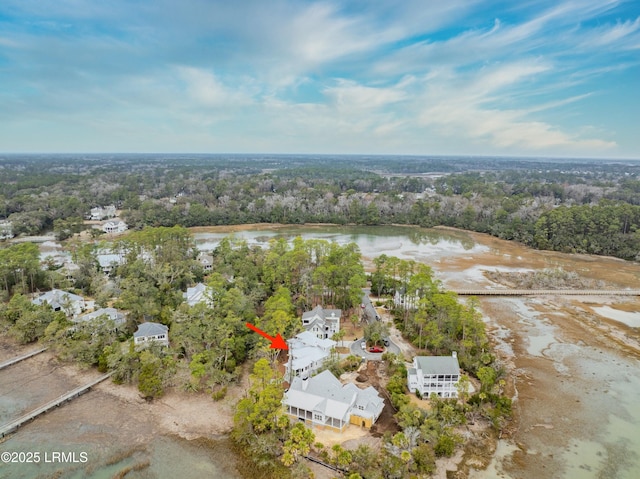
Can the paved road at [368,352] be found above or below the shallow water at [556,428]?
above

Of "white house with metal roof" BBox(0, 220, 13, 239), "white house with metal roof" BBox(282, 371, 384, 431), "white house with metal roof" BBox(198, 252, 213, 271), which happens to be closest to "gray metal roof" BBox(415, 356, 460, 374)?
"white house with metal roof" BBox(282, 371, 384, 431)

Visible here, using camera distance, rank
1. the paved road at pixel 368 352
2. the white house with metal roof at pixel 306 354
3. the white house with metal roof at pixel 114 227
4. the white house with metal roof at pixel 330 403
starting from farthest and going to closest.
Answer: the white house with metal roof at pixel 114 227
the paved road at pixel 368 352
the white house with metal roof at pixel 306 354
the white house with metal roof at pixel 330 403

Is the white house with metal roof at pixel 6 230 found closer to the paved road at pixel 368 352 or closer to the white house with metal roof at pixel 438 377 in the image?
the paved road at pixel 368 352

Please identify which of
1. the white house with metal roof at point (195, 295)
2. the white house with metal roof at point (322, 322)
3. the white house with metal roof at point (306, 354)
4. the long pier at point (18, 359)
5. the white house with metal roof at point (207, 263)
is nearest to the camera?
the white house with metal roof at point (306, 354)

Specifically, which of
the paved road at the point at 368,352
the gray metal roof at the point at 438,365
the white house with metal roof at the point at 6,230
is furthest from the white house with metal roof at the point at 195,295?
the white house with metal roof at the point at 6,230

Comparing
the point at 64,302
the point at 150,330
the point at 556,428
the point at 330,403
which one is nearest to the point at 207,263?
the point at 64,302

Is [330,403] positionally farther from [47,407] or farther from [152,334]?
[47,407]
